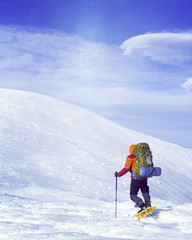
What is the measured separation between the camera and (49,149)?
16516mm

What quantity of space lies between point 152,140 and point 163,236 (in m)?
23.2

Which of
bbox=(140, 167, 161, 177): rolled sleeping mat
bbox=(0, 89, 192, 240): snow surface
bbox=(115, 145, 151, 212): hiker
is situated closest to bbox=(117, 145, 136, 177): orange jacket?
bbox=(115, 145, 151, 212): hiker

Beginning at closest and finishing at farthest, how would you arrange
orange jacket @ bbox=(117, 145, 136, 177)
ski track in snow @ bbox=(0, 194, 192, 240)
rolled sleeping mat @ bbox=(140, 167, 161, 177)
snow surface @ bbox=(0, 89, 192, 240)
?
1. ski track in snow @ bbox=(0, 194, 192, 240)
2. snow surface @ bbox=(0, 89, 192, 240)
3. rolled sleeping mat @ bbox=(140, 167, 161, 177)
4. orange jacket @ bbox=(117, 145, 136, 177)

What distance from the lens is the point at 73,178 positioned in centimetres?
1312

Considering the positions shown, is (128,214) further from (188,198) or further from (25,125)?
(25,125)

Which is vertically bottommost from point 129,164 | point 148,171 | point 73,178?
point 148,171

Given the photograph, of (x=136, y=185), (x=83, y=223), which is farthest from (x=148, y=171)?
(x=83, y=223)

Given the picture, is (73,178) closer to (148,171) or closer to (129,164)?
(129,164)

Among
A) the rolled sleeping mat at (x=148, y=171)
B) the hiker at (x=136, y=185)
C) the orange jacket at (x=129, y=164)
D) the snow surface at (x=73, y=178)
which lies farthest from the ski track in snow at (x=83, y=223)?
the orange jacket at (x=129, y=164)

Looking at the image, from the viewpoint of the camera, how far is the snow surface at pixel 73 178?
17.8 feet

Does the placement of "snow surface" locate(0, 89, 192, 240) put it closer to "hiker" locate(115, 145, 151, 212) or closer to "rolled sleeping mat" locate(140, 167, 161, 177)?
"hiker" locate(115, 145, 151, 212)

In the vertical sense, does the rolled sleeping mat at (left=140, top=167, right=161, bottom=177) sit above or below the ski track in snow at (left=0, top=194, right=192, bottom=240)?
above

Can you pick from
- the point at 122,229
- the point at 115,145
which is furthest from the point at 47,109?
the point at 122,229

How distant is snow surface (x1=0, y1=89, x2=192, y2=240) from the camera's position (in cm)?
541
